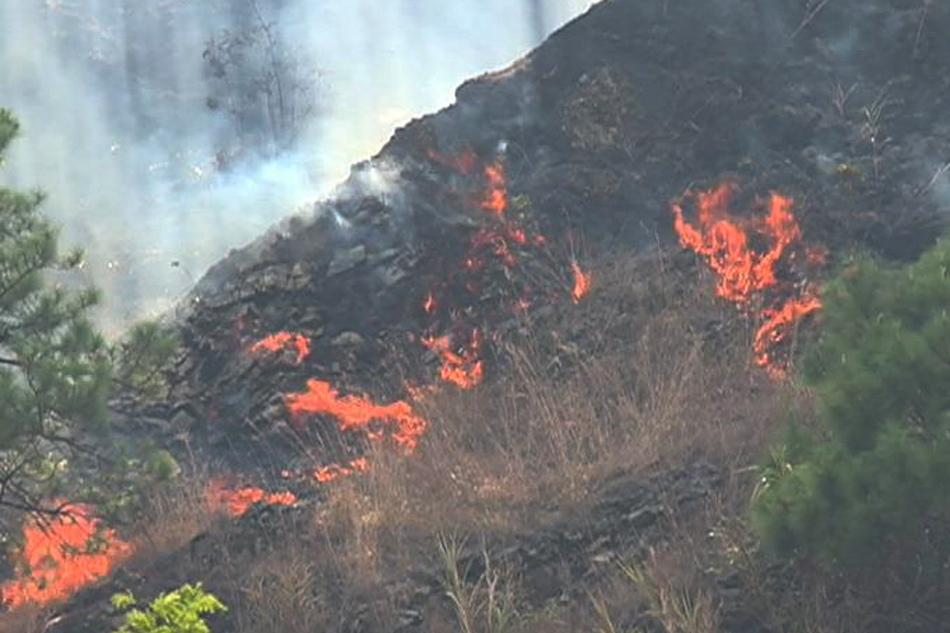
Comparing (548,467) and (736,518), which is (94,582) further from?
(736,518)

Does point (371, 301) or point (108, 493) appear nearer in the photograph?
point (108, 493)

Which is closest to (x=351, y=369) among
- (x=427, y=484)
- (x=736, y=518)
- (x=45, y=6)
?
(x=427, y=484)

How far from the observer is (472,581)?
667 cm

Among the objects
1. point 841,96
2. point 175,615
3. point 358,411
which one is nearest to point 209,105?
point 841,96

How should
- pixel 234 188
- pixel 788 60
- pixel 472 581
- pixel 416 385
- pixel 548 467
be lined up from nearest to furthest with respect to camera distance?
pixel 472 581 < pixel 548 467 < pixel 416 385 < pixel 788 60 < pixel 234 188

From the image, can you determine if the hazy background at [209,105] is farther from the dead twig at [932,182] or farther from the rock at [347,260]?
the dead twig at [932,182]

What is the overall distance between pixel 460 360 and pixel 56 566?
466cm

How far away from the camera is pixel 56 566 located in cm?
802

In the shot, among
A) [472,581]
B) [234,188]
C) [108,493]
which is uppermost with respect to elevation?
[234,188]

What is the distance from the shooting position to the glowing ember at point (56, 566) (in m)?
7.81

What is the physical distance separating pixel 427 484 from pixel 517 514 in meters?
0.88

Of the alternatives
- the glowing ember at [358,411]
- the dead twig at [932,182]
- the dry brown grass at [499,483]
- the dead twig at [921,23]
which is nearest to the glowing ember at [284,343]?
the glowing ember at [358,411]

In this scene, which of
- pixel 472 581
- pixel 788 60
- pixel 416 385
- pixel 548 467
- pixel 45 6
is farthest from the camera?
pixel 45 6

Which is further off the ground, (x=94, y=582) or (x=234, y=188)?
(x=234, y=188)
